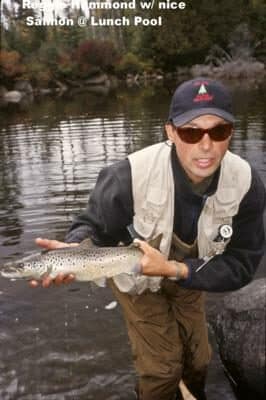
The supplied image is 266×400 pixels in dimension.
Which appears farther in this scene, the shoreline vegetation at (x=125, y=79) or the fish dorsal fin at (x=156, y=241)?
the shoreline vegetation at (x=125, y=79)

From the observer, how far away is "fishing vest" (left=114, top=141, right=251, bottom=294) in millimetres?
3420

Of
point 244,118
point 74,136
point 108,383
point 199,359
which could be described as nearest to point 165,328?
point 199,359

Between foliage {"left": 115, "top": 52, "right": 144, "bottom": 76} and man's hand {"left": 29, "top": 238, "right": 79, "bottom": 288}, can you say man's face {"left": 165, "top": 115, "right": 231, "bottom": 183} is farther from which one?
foliage {"left": 115, "top": 52, "right": 144, "bottom": 76}

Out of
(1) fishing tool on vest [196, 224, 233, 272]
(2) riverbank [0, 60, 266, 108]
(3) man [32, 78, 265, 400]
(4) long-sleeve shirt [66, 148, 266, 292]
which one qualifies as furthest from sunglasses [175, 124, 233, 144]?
(2) riverbank [0, 60, 266, 108]

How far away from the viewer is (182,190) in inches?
135

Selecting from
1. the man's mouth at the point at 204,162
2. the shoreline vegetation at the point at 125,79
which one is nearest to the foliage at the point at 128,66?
the shoreline vegetation at the point at 125,79

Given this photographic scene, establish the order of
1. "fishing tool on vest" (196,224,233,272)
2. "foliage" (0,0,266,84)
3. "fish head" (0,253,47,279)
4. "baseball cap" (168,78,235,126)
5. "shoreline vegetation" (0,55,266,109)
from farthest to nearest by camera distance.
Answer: "foliage" (0,0,266,84), "shoreline vegetation" (0,55,266,109), "fishing tool on vest" (196,224,233,272), "fish head" (0,253,47,279), "baseball cap" (168,78,235,126)

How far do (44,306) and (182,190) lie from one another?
136 inches

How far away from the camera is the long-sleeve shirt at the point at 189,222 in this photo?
3420 mm

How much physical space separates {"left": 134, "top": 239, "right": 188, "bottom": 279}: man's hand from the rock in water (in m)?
1.05

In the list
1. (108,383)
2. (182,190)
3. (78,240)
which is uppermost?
(182,190)

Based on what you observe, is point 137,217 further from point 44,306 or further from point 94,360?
point 44,306

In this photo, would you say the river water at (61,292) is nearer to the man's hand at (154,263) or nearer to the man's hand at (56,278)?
the man's hand at (56,278)

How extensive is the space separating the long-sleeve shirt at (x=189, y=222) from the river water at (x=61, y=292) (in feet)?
2.94
